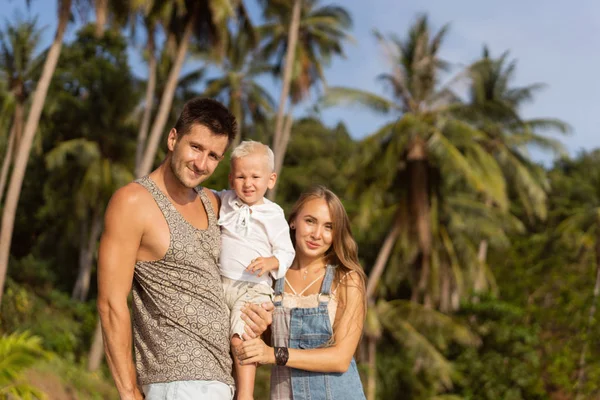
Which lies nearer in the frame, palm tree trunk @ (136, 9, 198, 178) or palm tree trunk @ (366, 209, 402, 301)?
palm tree trunk @ (136, 9, 198, 178)

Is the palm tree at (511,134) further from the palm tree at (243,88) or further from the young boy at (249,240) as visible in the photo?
the young boy at (249,240)

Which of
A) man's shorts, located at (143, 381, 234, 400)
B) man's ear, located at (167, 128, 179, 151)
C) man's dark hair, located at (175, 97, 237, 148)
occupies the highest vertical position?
man's dark hair, located at (175, 97, 237, 148)

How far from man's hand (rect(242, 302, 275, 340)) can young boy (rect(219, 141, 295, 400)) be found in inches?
0.9

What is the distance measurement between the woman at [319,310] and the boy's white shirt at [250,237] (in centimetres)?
15

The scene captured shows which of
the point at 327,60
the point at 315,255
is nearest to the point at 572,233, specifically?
the point at 327,60

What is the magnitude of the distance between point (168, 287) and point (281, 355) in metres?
0.60

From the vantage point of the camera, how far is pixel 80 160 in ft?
87.7

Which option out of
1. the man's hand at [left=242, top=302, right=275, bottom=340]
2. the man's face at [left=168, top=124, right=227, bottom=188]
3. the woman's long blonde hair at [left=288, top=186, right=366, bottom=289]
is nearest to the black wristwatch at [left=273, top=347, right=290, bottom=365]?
the man's hand at [left=242, top=302, right=275, bottom=340]

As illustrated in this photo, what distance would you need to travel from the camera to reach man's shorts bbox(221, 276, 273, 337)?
3.25 meters

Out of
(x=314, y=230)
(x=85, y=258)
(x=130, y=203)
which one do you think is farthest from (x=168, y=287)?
(x=85, y=258)

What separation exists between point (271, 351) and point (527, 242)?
34.6 meters

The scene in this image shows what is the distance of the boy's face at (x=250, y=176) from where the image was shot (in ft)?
11.6

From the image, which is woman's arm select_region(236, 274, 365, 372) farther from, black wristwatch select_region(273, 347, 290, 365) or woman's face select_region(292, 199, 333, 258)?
woman's face select_region(292, 199, 333, 258)

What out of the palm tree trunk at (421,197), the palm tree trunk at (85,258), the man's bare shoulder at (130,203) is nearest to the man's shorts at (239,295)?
the man's bare shoulder at (130,203)
